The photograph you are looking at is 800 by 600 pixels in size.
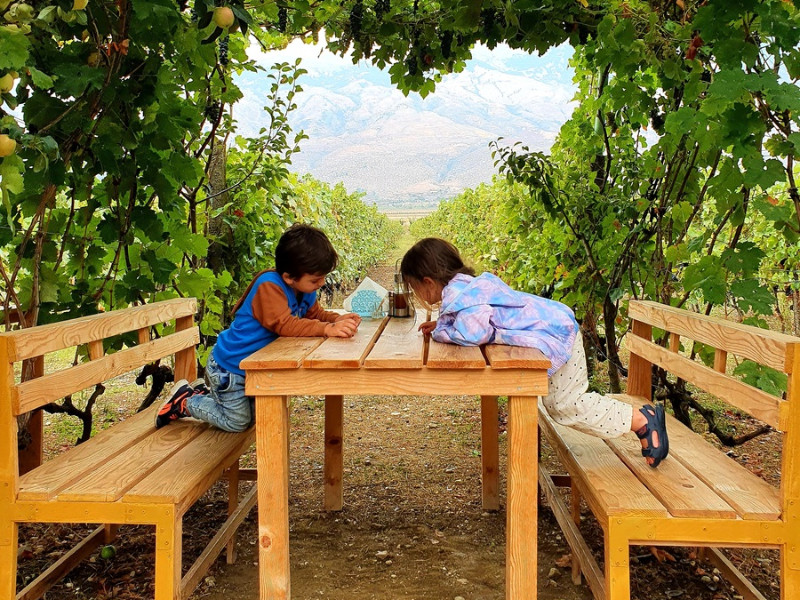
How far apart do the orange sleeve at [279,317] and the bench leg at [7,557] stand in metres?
1.03

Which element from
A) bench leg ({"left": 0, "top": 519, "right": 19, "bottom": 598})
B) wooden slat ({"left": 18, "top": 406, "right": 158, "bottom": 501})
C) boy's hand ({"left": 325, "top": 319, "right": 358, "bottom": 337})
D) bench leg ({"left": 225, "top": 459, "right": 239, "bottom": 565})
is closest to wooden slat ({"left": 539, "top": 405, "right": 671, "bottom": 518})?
boy's hand ({"left": 325, "top": 319, "right": 358, "bottom": 337})

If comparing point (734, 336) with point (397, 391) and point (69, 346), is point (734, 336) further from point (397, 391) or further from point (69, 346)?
point (69, 346)

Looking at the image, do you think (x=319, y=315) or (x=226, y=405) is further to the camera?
(x=319, y=315)

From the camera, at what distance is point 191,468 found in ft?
6.95

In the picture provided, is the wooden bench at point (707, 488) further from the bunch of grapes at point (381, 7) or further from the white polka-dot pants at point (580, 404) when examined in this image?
the bunch of grapes at point (381, 7)

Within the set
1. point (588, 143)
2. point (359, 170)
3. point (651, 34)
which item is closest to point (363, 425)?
point (588, 143)

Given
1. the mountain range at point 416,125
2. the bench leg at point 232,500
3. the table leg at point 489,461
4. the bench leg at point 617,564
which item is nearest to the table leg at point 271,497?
the bench leg at point 232,500

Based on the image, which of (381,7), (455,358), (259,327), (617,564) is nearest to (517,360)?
(455,358)

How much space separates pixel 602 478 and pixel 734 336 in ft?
1.84

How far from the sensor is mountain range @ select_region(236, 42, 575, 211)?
8675 cm

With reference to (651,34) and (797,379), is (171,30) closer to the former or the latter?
(651,34)

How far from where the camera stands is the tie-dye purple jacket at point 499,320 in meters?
2.23

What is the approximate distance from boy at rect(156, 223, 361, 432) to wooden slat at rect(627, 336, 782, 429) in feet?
3.73

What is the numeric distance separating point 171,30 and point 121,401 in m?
3.62
